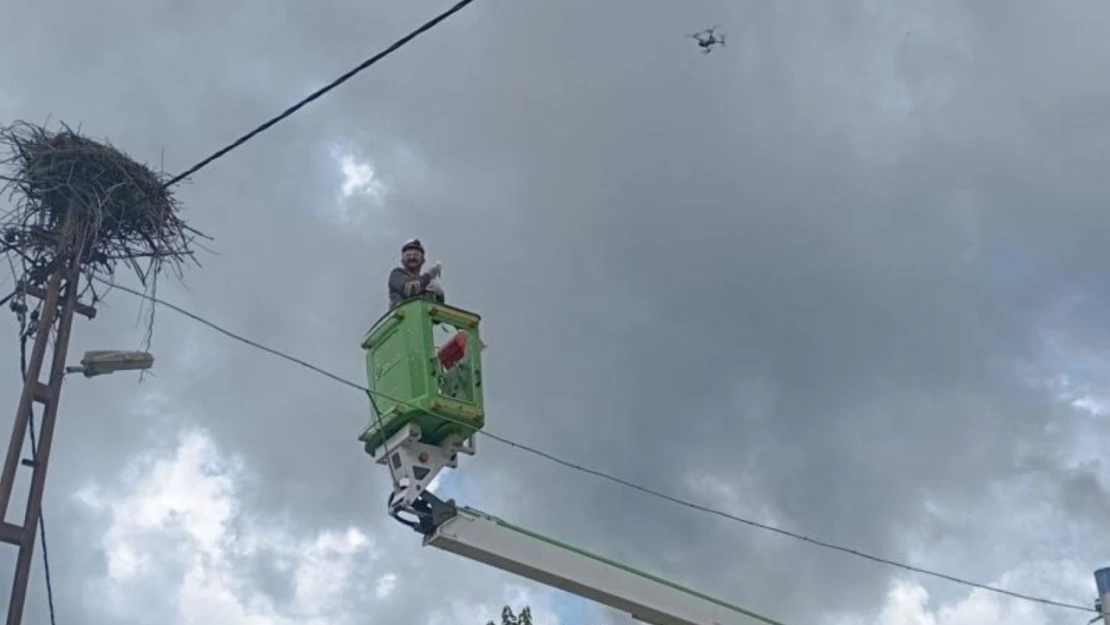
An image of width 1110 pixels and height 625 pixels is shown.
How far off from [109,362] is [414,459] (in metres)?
3.01

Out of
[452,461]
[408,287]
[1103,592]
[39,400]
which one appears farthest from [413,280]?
[1103,592]

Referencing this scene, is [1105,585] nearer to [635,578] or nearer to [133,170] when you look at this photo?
[635,578]

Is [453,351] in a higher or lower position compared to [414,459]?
higher

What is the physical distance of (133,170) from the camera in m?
11.8

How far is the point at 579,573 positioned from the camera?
9.49 metres

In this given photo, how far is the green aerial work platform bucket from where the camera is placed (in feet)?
29.9

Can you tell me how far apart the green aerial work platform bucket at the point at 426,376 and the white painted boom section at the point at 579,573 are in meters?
0.64

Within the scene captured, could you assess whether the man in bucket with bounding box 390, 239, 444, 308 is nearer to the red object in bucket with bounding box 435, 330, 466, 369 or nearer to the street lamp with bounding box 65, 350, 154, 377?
the red object in bucket with bounding box 435, 330, 466, 369

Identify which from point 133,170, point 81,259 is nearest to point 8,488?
point 81,259

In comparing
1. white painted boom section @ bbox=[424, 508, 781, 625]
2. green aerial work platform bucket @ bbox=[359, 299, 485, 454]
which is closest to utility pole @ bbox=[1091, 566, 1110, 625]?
white painted boom section @ bbox=[424, 508, 781, 625]

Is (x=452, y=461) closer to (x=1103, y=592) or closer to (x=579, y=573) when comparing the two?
(x=579, y=573)

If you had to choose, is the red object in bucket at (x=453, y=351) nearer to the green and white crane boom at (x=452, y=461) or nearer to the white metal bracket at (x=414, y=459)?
the green and white crane boom at (x=452, y=461)

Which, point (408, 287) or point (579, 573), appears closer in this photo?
point (579, 573)

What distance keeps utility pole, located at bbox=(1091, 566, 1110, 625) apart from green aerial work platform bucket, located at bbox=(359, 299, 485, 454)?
532cm
